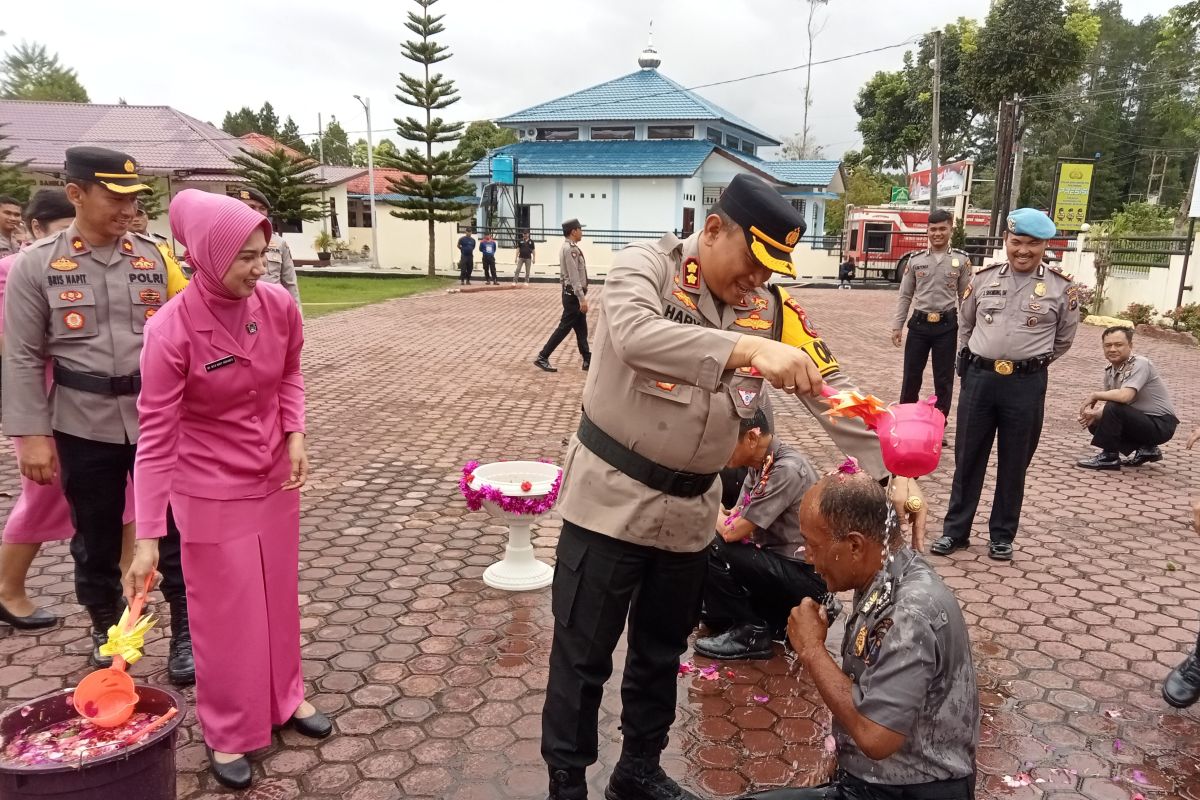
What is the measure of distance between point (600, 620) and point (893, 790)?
0.87 meters

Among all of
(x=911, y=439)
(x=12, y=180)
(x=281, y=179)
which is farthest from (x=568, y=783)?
(x=281, y=179)

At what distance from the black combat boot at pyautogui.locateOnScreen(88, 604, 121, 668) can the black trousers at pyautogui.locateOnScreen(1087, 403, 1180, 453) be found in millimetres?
7394

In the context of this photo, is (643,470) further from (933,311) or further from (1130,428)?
(1130,428)

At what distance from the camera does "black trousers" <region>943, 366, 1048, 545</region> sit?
4.69 meters

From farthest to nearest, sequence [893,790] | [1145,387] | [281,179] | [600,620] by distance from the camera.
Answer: [281,179] < [1145,387] < [600,620] < [893,790]

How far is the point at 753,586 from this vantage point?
3.65 metres

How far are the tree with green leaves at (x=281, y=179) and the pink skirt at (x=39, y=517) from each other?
27048mm

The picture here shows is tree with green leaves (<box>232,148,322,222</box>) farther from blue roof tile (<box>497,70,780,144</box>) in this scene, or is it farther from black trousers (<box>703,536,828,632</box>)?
black trousers (<box>703,536,828,632</box>)

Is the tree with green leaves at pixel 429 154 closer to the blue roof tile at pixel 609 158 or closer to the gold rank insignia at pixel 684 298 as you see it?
the blue roof tile at pixel 609 158

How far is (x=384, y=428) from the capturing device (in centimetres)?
798

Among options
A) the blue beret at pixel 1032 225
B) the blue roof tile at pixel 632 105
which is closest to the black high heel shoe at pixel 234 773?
the blue beret at pixel 1032 225

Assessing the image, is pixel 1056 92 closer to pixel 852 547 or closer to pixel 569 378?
pixel 569 378

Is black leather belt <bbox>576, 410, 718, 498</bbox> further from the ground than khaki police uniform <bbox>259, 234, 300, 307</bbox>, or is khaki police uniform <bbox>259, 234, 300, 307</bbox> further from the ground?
khaki police uniform <bbox>259, 234, 300, 307</bbox>

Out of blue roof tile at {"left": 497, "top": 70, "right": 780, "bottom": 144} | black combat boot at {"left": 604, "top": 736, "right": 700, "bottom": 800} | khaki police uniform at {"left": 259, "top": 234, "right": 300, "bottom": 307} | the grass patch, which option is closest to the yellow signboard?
blue roof tile at {"left": 497, "top": 70, "right": 780, "bottom": 144}
